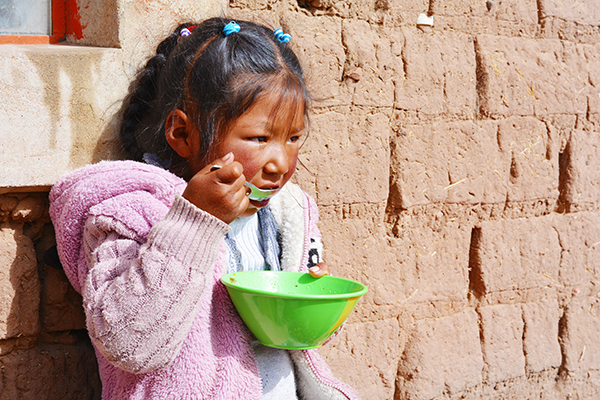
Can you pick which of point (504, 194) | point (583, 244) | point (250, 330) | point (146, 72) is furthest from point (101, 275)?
point (583, 244)

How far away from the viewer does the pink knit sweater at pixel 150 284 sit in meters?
1.19

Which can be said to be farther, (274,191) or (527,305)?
(527,305)

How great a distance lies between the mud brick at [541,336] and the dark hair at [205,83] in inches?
71.5

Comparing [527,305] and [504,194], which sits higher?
[504,194]

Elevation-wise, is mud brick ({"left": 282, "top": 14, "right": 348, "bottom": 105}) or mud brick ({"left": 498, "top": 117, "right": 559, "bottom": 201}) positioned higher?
mud brick ({"left": 282, "top": 14, "right": 348, "bottom": 105})

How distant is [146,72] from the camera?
5.57ft

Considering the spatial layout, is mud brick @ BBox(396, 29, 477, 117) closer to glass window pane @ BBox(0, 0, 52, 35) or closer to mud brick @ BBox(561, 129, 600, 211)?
mud brick @ BBox(561, 129, 600, 211)

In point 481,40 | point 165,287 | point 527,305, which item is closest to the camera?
point 165,287

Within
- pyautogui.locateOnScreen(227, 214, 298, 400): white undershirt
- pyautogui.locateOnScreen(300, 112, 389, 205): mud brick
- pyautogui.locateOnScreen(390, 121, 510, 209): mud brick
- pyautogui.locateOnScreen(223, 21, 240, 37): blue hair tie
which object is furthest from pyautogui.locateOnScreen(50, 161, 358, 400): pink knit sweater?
pyautogui.locateOnScreen(390, 121, 510, 209): mud brick

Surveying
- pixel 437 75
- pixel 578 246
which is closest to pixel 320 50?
pixel 437 75

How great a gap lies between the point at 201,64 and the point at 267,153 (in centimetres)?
29

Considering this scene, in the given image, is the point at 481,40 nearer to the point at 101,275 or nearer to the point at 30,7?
the point at 30,7

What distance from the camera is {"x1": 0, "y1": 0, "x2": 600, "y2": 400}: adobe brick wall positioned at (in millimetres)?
2145

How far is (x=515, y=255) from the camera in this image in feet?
8.93
